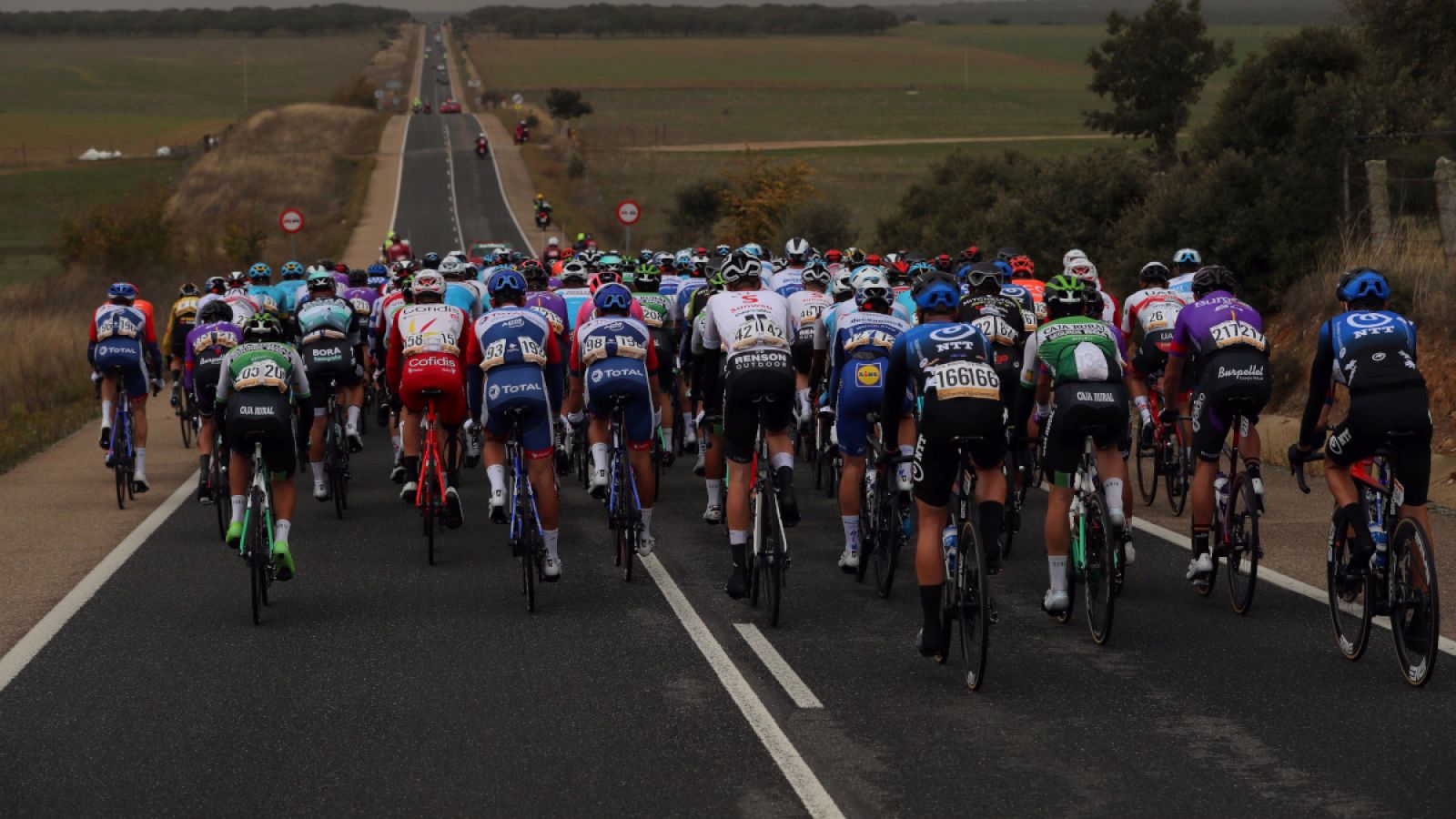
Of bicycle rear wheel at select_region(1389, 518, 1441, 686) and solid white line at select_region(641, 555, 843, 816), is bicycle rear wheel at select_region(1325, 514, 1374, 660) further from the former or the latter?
solid white line at select_region(641, 555, 843, 816)

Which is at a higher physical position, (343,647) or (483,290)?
(483,290)

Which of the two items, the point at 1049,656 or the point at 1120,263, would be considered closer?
the point at 1049,656

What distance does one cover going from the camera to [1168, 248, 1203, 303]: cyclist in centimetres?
1483

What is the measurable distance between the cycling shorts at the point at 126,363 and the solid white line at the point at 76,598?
1.09 metres

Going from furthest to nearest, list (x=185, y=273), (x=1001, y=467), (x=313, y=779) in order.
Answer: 1. (x=185, y=273)
2. (x=1001, y=467)
3. (x=313, y=779)

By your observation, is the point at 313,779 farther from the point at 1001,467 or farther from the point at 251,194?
the point at 251,194

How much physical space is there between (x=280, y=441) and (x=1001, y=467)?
15.0ft

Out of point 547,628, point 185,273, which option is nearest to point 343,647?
point 547,628

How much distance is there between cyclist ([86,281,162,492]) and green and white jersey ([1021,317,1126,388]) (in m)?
9.23

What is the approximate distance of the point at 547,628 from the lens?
34.5 feet

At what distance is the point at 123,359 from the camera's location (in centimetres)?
1620

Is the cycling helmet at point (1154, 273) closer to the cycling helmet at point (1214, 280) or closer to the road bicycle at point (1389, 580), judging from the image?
the cycling helmet at point (1214, 280)

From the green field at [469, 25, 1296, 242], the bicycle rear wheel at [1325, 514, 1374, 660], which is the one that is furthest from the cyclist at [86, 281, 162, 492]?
the green field at [469, 25, 1296, 242]

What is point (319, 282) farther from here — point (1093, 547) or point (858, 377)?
point (1093, 547)
